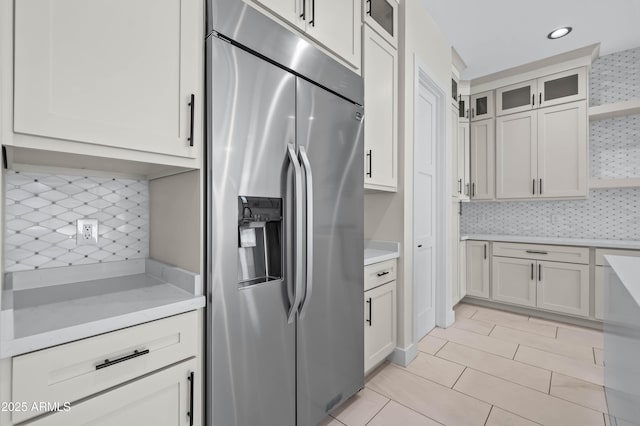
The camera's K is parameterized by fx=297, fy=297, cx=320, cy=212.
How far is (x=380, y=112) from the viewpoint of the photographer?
2127 mm

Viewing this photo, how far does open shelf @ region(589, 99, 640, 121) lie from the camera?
9.81ft

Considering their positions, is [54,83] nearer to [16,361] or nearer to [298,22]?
[16,361]

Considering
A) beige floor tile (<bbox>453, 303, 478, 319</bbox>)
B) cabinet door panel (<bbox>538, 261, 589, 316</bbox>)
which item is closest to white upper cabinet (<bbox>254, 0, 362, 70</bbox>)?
beige floor tile (<bbox>453, 303, 478, 319</bbox>)

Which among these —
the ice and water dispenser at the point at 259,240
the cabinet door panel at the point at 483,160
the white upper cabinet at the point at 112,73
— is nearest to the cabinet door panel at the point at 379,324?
the ice and water dispenser at the point at 259,240

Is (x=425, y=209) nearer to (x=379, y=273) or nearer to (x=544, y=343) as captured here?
(x=379, y=273)

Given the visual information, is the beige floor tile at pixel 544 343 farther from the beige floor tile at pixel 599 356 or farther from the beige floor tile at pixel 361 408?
the beige floor tile at pixel 361 408

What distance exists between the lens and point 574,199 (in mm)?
3436

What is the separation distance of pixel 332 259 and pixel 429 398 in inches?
46.2

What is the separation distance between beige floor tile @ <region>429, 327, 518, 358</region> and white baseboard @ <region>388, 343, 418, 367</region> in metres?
0.67

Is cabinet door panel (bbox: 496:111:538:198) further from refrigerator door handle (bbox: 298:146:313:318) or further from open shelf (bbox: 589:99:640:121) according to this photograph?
refrigerator door handle (bbox: 298:146:313:318)

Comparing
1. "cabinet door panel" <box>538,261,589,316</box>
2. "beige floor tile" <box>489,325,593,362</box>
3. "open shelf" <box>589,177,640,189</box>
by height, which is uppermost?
"open shelf" <box>589,177,640,189</box>

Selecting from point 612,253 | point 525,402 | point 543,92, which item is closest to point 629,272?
point 525,402

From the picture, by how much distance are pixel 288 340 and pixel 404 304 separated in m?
1.24

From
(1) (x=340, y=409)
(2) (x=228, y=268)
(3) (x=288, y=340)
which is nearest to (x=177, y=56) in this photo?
(2) (x=228, y=268)
